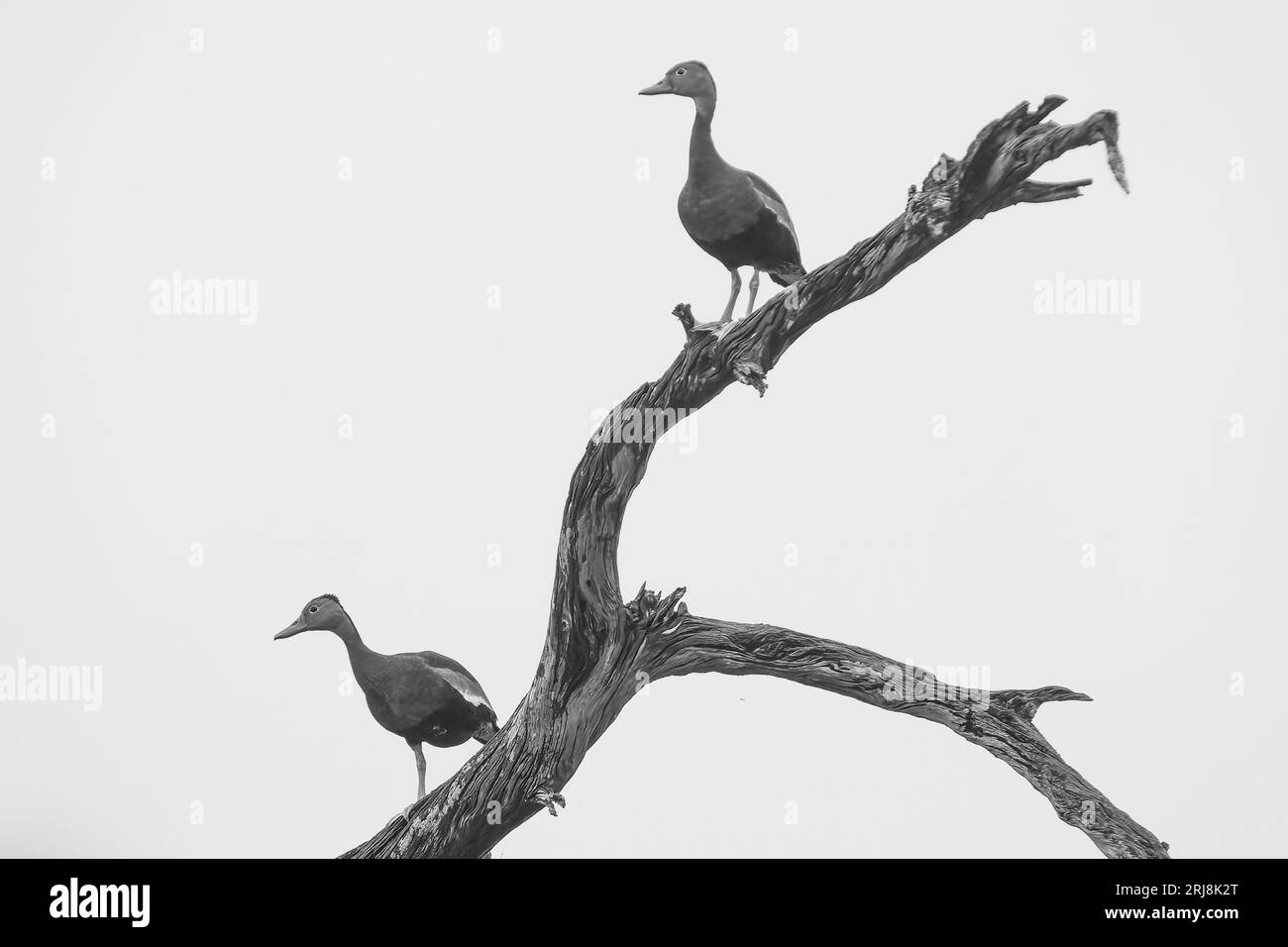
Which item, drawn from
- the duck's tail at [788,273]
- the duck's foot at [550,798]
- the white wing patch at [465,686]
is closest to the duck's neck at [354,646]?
the white wing patch at [465,686]

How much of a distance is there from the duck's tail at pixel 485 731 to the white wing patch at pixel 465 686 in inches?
4.4

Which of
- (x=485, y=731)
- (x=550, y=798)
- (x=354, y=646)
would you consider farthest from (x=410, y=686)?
(x=550, y=798)

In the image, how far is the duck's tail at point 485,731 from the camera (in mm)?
6000

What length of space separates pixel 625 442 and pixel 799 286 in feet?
3.06

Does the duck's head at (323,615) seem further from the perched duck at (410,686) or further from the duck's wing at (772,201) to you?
the duck's wing at (772,201)

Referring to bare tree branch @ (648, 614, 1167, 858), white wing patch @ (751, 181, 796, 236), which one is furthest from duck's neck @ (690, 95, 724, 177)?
bare tree branch @ (648, 614, 1167, 858)

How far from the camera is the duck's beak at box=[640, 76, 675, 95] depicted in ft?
17.8

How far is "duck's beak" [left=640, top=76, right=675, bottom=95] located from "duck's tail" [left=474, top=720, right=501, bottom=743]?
294cm

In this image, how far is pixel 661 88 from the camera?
5426mm

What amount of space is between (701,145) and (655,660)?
2.17 metres

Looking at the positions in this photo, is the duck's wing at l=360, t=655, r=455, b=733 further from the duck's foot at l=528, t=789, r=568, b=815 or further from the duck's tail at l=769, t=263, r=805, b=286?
the duck's tail at l=769, t=263, r=805, b=286

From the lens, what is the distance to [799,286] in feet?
16.3
